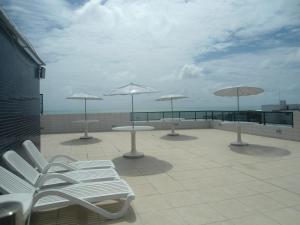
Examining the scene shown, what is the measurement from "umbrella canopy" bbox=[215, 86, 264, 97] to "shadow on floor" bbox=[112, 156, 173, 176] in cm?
387

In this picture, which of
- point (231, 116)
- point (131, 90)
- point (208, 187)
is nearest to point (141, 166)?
point (208, 187)

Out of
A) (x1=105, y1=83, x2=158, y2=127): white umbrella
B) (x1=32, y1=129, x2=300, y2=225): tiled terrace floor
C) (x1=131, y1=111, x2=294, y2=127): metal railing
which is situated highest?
(x1=105, y1=83, x2=158, y2=127): white umbrella

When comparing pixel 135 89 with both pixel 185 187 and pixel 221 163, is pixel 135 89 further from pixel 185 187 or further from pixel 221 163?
pixel 185 187

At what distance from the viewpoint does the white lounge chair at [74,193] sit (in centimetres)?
249

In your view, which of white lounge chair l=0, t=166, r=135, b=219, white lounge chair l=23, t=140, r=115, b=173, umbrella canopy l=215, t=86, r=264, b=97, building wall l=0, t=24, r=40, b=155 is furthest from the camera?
umbrella canopy l=215, t=86, r=264, b=97

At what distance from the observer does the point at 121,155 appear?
21.6ft

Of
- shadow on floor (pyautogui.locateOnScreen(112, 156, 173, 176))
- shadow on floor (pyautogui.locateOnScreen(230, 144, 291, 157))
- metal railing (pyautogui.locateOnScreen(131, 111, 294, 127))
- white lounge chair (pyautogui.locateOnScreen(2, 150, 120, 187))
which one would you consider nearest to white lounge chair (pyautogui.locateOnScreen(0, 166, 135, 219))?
white lounge chair (pyautogui.locateOnScreen(2, 150, 120, 187))

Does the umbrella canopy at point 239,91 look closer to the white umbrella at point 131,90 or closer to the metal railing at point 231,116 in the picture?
the metal railing at point 231,116

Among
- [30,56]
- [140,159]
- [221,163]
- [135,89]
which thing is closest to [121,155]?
[140,159]

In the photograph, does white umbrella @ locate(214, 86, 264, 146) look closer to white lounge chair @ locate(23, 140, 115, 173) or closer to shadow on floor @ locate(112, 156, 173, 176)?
shadow on floor @ locate(112, 156, 173, 176)

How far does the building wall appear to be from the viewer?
3396 millimetres

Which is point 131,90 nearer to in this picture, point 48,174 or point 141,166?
point 141,166

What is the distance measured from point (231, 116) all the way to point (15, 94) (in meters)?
10.2

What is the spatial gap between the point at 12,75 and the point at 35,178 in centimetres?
182
